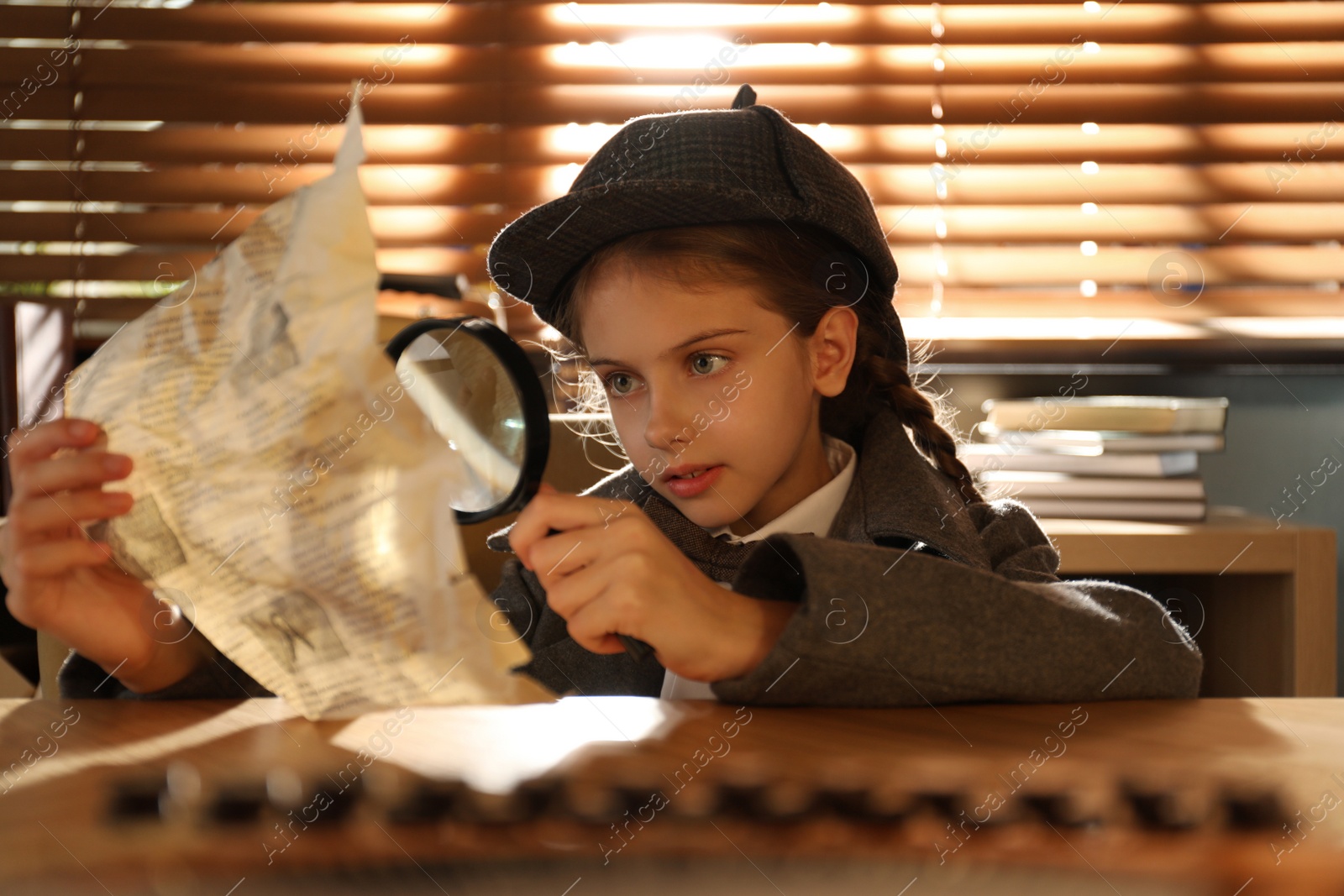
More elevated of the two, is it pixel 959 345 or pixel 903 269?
pixel 903 269

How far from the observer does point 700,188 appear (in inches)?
34.4

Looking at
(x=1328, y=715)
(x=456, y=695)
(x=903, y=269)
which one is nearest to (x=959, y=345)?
(x=903, y=269)

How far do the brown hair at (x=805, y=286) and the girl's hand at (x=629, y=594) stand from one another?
0.41m

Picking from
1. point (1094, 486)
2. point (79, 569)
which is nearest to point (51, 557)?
point (79, 569)

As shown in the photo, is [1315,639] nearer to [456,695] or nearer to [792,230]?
[792,230]

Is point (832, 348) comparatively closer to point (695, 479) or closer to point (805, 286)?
point (805, 286)

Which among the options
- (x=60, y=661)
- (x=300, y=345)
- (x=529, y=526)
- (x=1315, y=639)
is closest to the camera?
(x=300, y=345)

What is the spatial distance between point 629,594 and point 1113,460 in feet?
4.09

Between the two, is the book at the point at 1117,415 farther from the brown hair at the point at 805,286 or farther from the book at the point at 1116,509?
the brown hair at the point at 805,286

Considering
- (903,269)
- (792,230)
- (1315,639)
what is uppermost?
(792,230)

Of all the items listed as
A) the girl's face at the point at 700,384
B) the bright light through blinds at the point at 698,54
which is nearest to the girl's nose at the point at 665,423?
the girl's face at the point at 700,384

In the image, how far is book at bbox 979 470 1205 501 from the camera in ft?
5.24

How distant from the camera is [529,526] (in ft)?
1.95

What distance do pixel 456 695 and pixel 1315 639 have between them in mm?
1418
